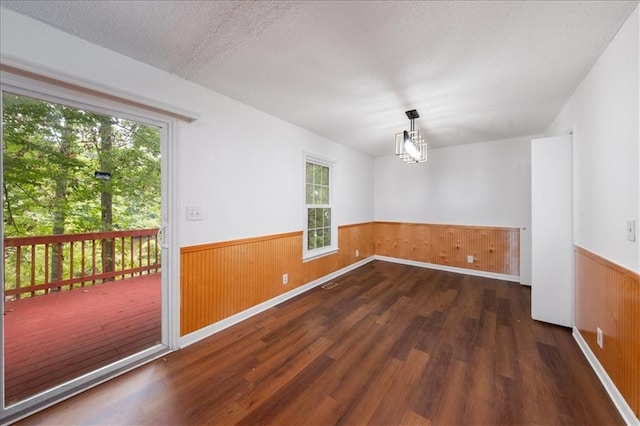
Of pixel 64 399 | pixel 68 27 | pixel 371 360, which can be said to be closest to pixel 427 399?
pixel 371 360

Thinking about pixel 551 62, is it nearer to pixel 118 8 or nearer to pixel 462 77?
pixel 462 77

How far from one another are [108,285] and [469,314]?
16.4 feet

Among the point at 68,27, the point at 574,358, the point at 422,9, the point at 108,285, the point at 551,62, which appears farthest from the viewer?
the point at 108,285

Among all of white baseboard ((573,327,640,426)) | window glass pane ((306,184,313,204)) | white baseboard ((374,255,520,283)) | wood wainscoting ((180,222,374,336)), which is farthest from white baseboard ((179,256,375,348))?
white baseboard ((573,327,640,426))

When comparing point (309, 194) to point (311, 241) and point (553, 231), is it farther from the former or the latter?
point (553, 231)

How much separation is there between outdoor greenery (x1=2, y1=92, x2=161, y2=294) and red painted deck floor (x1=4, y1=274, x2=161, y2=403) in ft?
2.12

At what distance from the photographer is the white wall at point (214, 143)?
4.92 ft

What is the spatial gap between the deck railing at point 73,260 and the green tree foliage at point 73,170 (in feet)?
0.55

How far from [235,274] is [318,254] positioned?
148 centimetres

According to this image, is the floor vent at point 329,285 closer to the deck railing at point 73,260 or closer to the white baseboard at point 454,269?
the white baseboard at point 454,269

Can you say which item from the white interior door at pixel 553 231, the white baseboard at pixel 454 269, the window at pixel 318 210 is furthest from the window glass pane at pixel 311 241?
the white interior door at pixel 553 231

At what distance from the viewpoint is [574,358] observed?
Result: 193 centimetres

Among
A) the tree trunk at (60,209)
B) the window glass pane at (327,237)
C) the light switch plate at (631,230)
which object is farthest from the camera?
the window glass pane at (327,237)

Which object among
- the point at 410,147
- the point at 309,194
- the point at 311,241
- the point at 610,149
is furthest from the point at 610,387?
the point at 309,194
